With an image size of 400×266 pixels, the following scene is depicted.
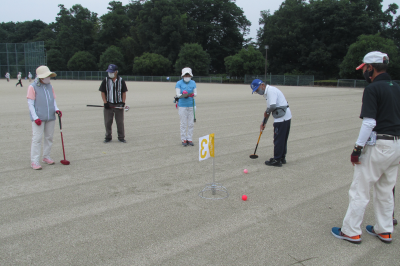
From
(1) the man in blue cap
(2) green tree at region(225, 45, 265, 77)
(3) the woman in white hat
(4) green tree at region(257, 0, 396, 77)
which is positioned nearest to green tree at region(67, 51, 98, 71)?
(2) green tree at region(225, 45, 265, 77)

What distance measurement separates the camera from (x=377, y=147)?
3.68m

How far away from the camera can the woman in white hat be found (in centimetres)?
668

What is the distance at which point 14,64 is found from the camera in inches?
2734

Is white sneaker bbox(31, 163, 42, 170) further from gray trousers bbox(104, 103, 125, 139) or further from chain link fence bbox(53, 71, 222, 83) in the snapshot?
chain link fence bbox(53, 71, 222, 83)

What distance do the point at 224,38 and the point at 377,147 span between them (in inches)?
3626

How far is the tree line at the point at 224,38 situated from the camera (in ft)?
213

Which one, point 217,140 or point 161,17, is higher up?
point 161,17

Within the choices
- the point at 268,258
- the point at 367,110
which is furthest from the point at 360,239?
the point at 367,110

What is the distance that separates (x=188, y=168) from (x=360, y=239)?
371cm

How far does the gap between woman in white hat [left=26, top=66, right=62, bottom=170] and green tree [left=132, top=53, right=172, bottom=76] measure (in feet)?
224

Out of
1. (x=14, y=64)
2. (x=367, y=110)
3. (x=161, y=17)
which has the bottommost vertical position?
(x=367, y=110)

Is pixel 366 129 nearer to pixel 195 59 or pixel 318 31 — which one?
pixel 195 59

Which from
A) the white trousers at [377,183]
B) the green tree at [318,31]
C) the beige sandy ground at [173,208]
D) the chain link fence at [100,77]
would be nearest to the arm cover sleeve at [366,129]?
the white trousers at [377,183]

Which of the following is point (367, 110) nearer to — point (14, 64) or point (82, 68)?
point (14, 64)
